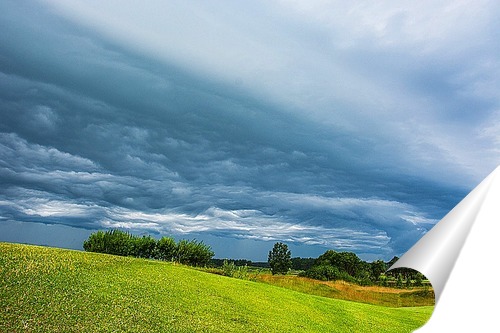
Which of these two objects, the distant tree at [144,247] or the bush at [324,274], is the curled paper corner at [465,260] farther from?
the bush at [324,274]

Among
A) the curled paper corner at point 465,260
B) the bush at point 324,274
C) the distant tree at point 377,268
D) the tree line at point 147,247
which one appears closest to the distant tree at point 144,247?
the tree line at point 147,247

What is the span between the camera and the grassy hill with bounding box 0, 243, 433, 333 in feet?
35.8

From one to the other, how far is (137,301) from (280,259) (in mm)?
56525

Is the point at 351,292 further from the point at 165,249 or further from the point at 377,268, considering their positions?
the point at 377,268

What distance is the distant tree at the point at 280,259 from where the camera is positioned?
67125 millimetres

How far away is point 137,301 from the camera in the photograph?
1288 cm

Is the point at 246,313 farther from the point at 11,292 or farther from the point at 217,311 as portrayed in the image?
the point at 11,292

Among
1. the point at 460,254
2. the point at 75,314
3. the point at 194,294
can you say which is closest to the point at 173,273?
the point at 194,294

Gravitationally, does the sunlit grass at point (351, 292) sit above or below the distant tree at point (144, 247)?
below

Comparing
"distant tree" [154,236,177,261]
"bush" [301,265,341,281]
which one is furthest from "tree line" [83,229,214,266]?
"bush" [301,265,341,281]

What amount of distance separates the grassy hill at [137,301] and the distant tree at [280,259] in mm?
48556

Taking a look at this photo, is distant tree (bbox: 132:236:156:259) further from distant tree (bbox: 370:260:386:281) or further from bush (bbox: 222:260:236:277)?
distant tree (bbox: 370:260:386:281)

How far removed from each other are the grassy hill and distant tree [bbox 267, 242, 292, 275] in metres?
48.6

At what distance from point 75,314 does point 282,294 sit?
10006mm
